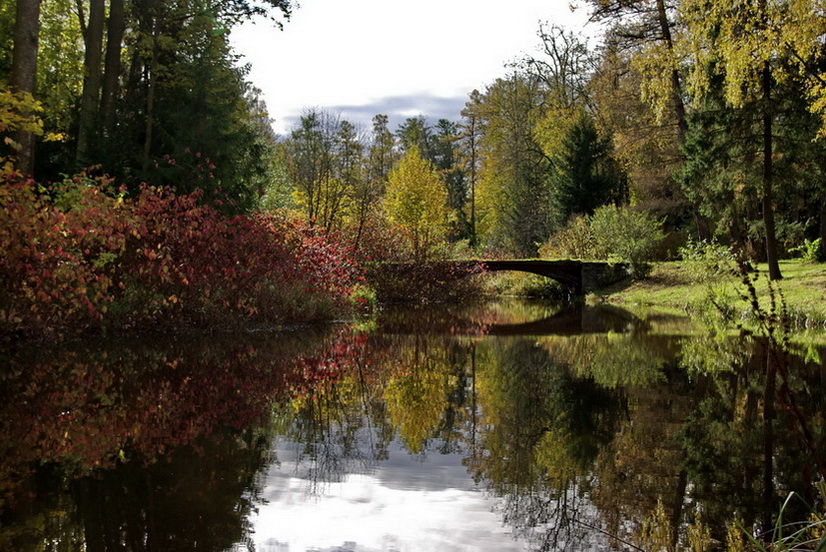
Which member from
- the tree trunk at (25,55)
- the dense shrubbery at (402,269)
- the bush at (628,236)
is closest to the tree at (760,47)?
the bush at (628,236)

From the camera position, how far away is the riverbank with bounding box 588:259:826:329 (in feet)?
52.5

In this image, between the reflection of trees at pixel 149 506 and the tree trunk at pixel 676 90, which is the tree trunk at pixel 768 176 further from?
the reflection of trees at pixel 149 506

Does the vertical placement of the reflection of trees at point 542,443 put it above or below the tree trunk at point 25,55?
below

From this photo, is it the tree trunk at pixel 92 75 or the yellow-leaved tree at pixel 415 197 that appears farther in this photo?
the yellow-leaved tree at pixel 415 197

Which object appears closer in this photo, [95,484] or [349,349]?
[95,484]

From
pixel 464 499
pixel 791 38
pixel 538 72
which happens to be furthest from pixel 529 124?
pixel 464 499

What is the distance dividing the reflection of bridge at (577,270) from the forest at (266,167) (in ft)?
3.79

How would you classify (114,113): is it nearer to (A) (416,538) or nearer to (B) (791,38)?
(B) (791,38)

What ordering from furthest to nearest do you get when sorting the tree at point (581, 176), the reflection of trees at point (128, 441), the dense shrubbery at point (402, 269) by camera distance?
the tree at point (581, 176)
the dense shrubbery at point (402, 269)
the reflection of trees at point (128, 441)

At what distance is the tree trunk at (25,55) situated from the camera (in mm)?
12502

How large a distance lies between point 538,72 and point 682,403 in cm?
3698

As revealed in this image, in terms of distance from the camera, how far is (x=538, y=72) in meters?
41.3

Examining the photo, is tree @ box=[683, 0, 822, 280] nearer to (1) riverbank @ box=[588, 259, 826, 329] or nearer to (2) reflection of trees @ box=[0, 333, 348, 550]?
(1) riverbank @ box=[588, 259, 826, 329]

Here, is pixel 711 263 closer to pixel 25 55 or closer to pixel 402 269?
pixel 402 269
